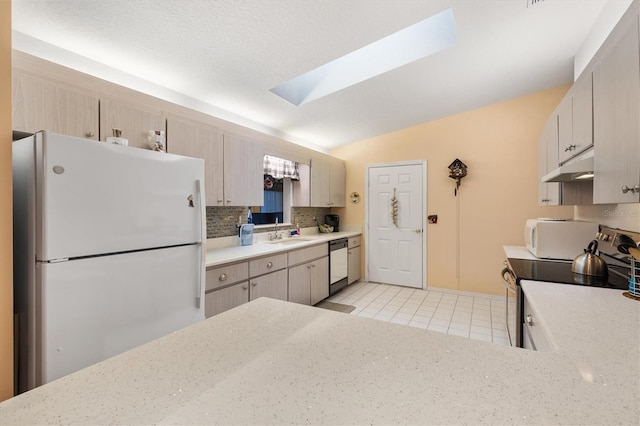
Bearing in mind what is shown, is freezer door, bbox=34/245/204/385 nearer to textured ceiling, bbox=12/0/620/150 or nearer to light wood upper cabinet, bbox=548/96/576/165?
textured ceiling, bbox=12/0/620/150

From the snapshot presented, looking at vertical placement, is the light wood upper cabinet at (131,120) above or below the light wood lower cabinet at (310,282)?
above

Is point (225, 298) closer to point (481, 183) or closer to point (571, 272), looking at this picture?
point (571, 272)

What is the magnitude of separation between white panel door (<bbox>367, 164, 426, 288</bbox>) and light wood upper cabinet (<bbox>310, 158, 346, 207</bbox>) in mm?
492

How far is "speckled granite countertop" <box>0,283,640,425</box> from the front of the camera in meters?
0.54

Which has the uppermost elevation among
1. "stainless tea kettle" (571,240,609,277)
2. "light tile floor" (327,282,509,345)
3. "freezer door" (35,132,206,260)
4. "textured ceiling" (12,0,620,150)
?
"textured ceiling" (12,0,620,150)

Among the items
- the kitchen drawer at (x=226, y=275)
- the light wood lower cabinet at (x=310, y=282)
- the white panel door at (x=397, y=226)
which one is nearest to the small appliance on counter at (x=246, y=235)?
the light wood lower cabinet at (x=310, y=282)

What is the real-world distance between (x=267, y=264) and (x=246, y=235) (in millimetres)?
595

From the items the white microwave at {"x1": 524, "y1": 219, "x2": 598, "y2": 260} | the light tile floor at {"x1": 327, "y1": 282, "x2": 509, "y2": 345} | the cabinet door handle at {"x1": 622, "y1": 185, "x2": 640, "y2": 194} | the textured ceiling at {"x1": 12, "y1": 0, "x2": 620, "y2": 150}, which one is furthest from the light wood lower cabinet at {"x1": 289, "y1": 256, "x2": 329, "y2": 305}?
the cabinet door handle at {"x1": 622, "y1": 185, "x2": 640, "y2": 194}

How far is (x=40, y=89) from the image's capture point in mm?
1587

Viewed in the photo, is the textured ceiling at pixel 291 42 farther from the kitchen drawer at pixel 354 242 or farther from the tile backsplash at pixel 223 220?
the kitchen drawer at pixel 354 242

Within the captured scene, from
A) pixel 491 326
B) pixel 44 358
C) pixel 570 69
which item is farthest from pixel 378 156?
pixel 44 358

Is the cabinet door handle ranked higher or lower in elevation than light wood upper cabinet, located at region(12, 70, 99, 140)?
lower

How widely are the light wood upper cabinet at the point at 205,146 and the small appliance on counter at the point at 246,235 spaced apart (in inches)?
23.3

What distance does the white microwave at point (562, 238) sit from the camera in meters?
2.35
